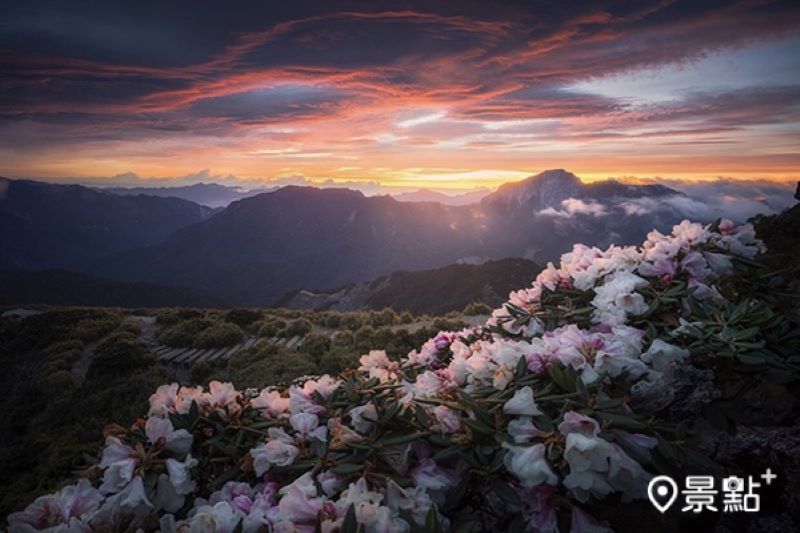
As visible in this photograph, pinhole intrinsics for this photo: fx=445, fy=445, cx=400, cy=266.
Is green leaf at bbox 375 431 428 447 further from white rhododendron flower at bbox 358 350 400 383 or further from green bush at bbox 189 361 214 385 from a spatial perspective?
green bush at bbox 189 361 214 385

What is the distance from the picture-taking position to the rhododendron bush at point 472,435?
1.74m

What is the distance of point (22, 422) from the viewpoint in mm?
10648

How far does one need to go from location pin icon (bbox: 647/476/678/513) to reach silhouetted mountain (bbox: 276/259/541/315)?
2493 inches

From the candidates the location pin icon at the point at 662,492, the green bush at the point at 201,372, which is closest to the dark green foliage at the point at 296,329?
the green bush at the point at 201,372

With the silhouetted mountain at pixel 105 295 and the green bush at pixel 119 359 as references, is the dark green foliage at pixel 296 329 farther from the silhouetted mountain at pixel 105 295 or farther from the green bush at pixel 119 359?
the silhouetted mountain at pixel 105 295

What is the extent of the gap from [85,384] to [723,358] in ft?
44.1

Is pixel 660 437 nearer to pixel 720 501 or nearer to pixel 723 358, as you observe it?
pixel 720 501

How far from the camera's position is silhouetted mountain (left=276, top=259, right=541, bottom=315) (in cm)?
8362

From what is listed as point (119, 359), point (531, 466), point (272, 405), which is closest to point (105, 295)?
point (119, 359)

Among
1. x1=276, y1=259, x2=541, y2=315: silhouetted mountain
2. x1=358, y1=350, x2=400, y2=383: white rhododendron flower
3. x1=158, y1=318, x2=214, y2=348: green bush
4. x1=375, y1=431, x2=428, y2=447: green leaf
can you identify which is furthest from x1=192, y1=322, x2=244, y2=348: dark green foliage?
x1=276, y1=259, x2=541, y2=315: silhouetted mountain

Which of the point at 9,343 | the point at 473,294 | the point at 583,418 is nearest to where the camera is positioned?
the point at 583,418

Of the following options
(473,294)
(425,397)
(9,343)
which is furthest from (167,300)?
(425,397)

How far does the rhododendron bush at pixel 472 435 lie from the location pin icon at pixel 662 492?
0.17 ft

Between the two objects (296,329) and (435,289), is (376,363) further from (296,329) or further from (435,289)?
(435,289)
